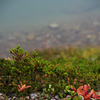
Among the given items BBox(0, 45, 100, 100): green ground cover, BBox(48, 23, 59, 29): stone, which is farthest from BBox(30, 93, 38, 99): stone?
BBox(48, 23, 59, 29): stone

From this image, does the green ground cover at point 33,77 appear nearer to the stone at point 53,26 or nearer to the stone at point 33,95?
the stone at point 33,95

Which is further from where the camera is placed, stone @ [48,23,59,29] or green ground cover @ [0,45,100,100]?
stone @ [48,23,59,29]

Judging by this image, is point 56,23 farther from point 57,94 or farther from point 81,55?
point 57,94

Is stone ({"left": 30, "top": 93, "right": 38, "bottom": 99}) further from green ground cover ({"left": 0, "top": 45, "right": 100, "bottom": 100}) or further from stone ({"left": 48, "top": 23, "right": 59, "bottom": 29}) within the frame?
stone ({"left": 48, "top": 23, "right": 59, "bottom": 29})

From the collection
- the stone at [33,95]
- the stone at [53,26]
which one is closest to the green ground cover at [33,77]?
the stone at [33,95]

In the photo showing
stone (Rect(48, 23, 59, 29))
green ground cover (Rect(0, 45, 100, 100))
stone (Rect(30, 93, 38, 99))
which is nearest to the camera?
stone (Rect(30, 93, 38, 99))

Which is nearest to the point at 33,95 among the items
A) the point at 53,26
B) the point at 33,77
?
the point at 33,77

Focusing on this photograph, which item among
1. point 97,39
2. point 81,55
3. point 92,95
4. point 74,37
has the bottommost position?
point 92,95

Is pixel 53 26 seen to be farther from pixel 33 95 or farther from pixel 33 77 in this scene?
pixel 33 95

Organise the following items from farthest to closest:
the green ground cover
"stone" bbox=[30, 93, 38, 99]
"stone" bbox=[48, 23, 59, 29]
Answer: "stone" bbox=[48, 23, 59, 29] < the green ground cover < "stone" bbox=[30, 93, 38, 99]

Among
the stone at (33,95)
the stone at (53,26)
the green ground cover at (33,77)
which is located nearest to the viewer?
the stone at (33,95)

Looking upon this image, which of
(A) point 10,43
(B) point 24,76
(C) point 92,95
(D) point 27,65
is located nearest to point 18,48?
(D) point 27,65
